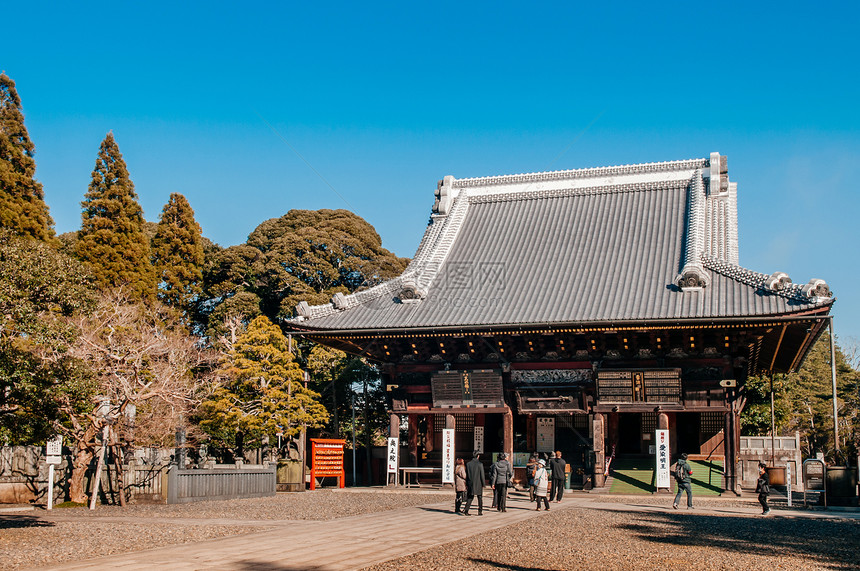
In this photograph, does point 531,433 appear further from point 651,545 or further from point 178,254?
point 178,254

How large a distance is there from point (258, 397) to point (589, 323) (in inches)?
566

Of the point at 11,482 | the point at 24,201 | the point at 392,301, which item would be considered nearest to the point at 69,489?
the point at 11,482

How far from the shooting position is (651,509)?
68.5 ft

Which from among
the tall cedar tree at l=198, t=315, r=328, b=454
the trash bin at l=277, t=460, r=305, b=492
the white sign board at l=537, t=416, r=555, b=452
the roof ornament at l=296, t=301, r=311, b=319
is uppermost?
the roof ornament at l=296, t=301, r=311, b=319

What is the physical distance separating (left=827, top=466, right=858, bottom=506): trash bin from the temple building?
397 cm

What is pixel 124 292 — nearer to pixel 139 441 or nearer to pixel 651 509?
pixel 139 441

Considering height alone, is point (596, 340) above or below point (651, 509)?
above

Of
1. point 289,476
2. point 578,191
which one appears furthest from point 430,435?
point 578,191

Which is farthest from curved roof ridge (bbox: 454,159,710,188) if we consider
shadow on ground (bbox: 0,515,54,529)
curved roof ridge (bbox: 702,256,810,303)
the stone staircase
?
shadow on ground (bbox: 0,515,54,529)

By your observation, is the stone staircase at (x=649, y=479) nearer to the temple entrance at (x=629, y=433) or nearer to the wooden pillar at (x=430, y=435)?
the temple entrance at (x=629, y=433)

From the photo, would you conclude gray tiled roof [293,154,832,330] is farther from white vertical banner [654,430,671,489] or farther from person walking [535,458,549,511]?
person walking [535,458,549,511]

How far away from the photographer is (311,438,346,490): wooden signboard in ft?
97.3

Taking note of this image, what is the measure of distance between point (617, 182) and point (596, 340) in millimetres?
10167

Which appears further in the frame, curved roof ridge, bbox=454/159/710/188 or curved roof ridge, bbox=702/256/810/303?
curved roof ridge, bbox=454/159/710/188
